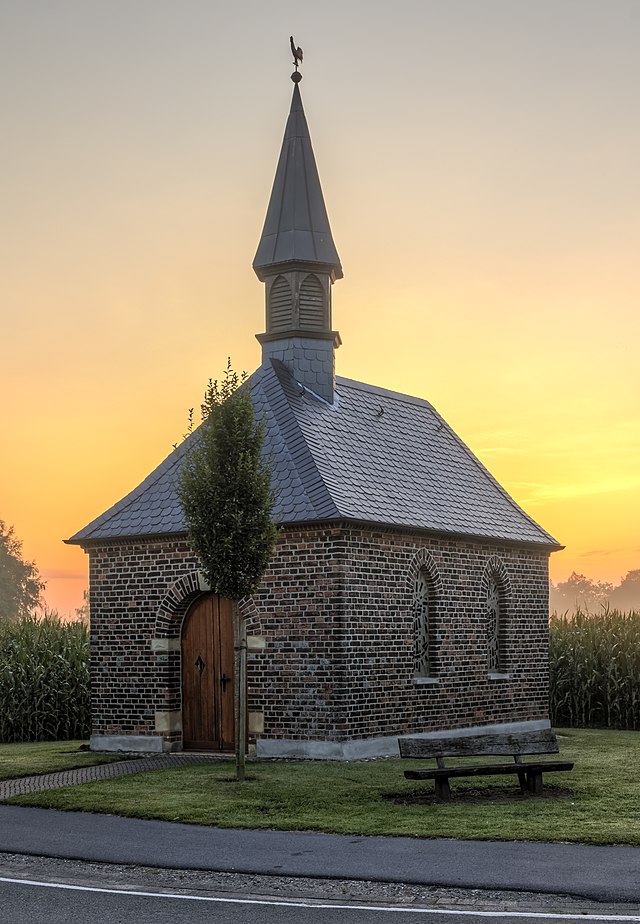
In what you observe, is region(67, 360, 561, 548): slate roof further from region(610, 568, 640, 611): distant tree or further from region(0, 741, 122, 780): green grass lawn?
region(610, 568, 640, 611): distant tree

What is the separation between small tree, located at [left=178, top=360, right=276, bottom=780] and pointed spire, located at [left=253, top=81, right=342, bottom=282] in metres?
8.08

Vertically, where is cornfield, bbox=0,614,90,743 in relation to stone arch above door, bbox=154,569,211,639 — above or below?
below

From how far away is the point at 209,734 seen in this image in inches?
771

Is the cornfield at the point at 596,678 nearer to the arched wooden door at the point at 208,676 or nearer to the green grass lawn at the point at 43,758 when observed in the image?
the arched wooden door at the point at 208,676

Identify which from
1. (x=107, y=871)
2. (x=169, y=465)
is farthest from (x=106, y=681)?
(x=107, y=871)

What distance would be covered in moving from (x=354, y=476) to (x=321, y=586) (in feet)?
8.31

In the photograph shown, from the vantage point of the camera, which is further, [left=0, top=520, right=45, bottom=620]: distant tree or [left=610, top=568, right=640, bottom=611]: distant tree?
[left=610, top=568, right=640, bottom=611]: distant tree

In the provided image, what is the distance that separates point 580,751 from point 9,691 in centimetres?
1220

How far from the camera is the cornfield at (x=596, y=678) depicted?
25.7m

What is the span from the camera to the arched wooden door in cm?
1944

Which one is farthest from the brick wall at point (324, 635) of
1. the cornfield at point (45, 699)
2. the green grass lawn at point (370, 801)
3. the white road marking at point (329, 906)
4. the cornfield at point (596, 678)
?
the white road marking at point (329, 906)

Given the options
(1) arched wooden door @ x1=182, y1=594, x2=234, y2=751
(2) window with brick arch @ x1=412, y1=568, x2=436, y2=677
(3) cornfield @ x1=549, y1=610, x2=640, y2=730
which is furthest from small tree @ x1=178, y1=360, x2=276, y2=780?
(3) cornfield @ x1=549, y1=610, x2=640, y2=730

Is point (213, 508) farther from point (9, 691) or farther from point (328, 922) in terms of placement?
point (9, 691)

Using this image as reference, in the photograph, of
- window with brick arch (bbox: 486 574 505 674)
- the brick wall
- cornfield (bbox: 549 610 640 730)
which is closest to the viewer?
the brick wall
